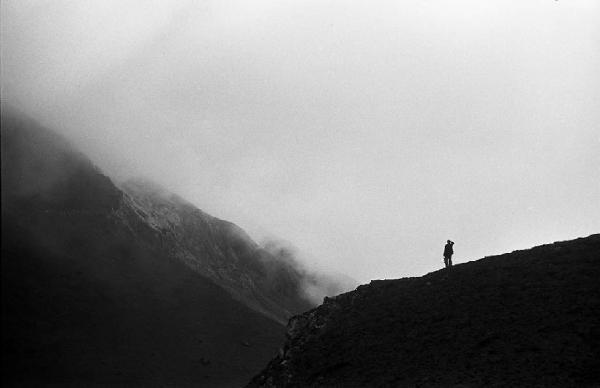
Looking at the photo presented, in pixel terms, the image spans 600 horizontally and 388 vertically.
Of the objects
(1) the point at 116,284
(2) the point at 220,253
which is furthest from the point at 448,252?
(2) the point at 220,253

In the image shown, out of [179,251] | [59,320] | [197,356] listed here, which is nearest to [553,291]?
[59,320]

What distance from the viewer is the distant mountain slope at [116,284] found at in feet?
46.4

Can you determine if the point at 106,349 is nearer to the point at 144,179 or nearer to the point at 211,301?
the point at 211,301

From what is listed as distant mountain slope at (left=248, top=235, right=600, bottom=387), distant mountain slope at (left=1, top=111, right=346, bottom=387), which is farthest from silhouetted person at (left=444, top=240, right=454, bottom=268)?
distant mountain slope at (left=1, top=111, right=346, bottom=387)

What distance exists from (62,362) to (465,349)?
33.9m

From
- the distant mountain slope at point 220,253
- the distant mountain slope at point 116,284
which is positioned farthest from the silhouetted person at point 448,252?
the distant mountain slope at point 220,253

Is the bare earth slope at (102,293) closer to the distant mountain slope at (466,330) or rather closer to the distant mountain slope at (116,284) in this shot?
the distant mountain slope at (116,284)

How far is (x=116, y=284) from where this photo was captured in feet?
193

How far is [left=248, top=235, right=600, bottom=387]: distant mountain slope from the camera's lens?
32.6m

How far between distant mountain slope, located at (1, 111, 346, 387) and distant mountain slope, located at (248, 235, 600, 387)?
16392 millimetres

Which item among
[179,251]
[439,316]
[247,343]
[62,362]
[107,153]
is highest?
[107,153]

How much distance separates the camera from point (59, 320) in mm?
19656

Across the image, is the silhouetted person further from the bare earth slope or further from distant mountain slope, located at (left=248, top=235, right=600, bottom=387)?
the bare earth slope

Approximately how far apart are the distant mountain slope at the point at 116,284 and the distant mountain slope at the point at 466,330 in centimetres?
1639
